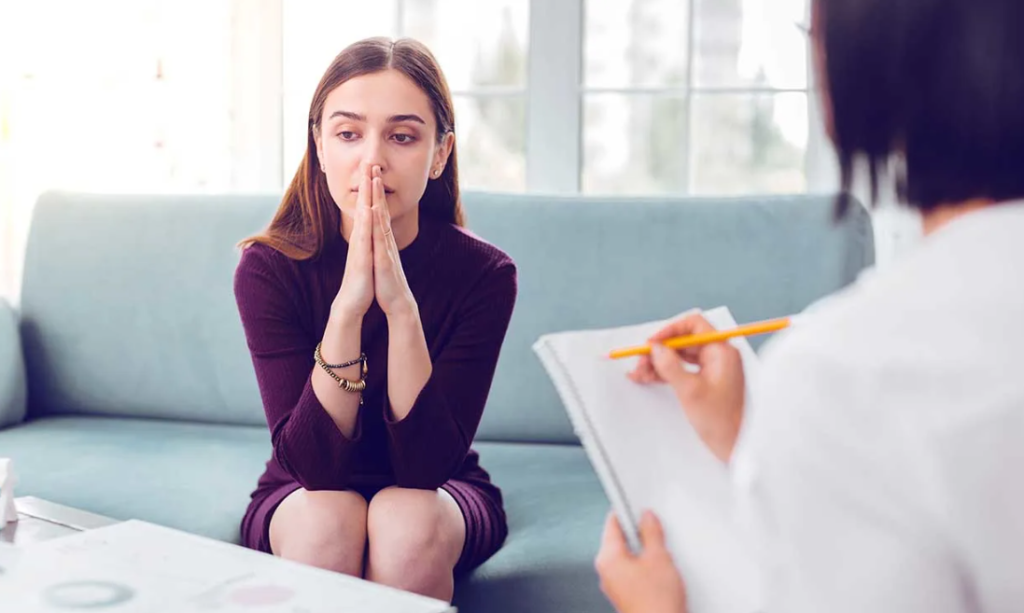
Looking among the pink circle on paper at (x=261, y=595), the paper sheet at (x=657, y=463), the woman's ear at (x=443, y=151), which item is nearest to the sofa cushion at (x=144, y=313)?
the woman's ear at (x=443, y=151)

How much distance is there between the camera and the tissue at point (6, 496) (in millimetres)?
1226

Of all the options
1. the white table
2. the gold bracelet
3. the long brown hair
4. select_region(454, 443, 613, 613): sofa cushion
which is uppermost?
the long brown hair

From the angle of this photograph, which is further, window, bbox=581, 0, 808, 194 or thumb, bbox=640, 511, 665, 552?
window, bbox=581, 0, 808, 194

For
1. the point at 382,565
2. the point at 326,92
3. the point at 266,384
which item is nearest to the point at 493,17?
the point at 326,92

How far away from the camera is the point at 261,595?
2.82ft

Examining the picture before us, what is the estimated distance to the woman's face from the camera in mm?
1461

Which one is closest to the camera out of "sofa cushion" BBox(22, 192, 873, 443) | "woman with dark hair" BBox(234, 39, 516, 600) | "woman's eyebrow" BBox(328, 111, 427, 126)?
"woman with dark hair" BBox(234, 39, 516, 600)

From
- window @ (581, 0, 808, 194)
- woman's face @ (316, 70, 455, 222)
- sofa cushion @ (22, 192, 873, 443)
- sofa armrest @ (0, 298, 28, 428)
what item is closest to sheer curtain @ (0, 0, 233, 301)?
sofa cushion @ (22, 192, 873, 443)

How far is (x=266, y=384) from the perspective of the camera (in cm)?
148

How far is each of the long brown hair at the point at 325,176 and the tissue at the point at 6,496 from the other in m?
0.47

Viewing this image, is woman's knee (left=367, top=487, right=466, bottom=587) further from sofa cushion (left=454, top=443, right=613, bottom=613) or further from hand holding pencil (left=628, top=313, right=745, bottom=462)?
hand holding pencil (left=628, top=313, right=745, bottom=462)

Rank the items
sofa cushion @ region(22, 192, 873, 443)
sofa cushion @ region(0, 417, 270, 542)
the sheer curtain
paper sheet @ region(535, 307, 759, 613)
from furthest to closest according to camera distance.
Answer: the sheer curtain
sofa cushion @ region(22, 192, 873, 443)
sofa cushion @ region(0, 417, 270, 542)
paper sheet @ region(535, 307, 759, 613)

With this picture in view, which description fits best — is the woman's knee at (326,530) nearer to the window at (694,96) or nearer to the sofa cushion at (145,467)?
the sofa cushion at (145,467)

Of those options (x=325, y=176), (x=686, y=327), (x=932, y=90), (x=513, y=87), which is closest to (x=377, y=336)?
(x=325, y=176)
